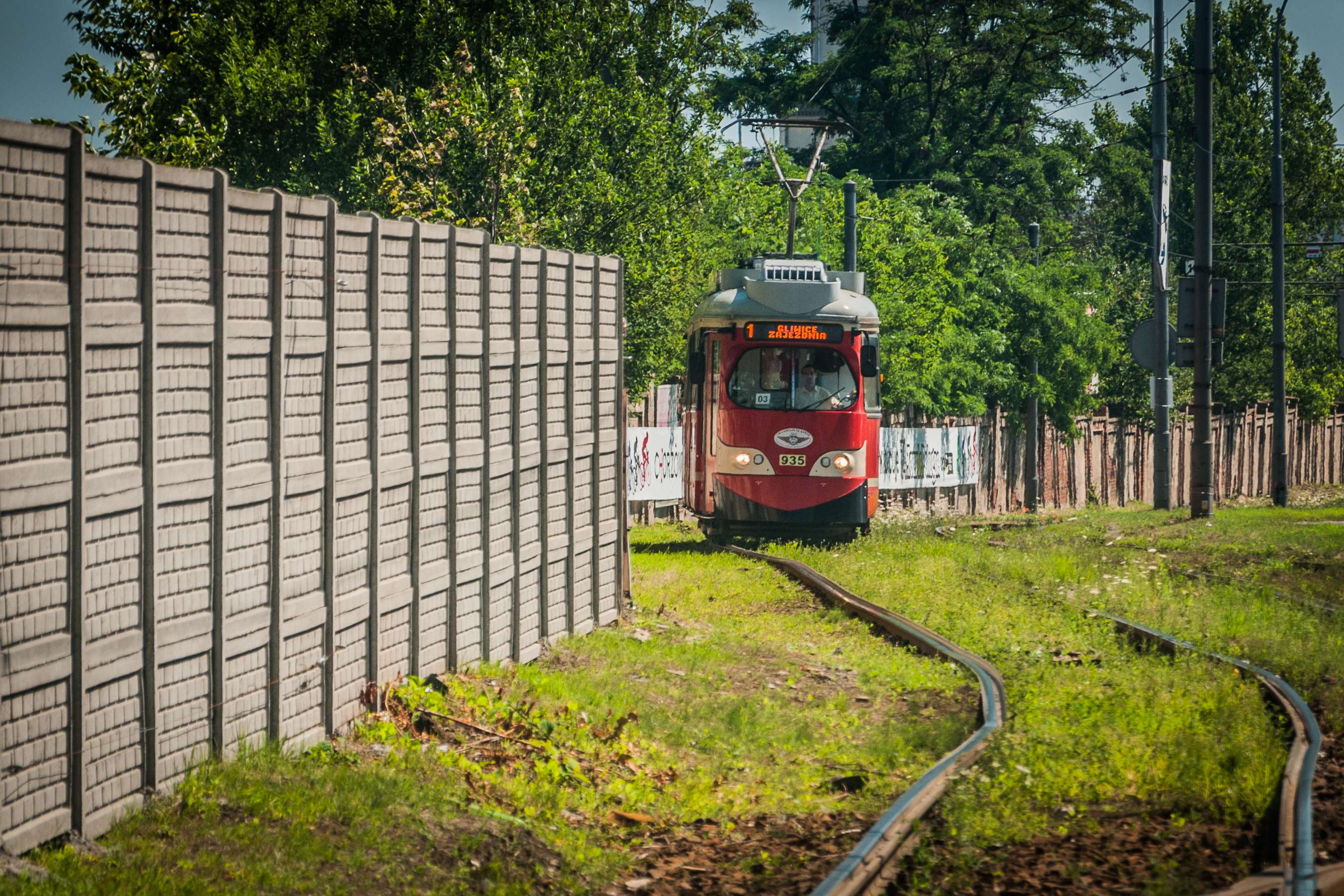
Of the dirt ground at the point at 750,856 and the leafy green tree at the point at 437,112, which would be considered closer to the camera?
the dirt ground at the point at 750,856

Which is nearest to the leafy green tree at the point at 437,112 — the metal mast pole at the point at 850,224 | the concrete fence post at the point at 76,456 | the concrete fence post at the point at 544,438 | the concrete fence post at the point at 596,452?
the metal mast pole at the point at 850,224

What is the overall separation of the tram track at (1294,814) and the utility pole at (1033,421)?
26.3 m

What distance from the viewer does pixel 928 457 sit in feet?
118

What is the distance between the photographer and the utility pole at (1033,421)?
3747 centimetres

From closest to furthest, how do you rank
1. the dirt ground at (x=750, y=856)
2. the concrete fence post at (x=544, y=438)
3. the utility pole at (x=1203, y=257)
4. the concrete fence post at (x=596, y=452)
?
the dirt ground at (x=750, y=856) < the concrete fence post at (x=544, y=438) < the concrete fence post at (x=596, y=452) < the utility pole at (x=1203, y=257)

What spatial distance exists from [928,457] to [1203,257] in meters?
12.7

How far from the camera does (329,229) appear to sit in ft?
26.3

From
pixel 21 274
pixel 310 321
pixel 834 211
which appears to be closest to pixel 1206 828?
pixel 310 321

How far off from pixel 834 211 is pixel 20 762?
30.7 metres

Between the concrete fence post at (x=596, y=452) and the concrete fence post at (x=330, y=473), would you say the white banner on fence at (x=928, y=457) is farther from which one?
the concrete fence post at (x=330, y=473)

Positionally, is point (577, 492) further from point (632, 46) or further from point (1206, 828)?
point (632, 46)

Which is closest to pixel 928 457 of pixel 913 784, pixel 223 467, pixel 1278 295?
pixel 1278 295

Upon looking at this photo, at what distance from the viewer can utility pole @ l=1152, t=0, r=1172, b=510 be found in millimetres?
27969

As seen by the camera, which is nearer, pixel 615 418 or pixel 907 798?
pixel 907 798
